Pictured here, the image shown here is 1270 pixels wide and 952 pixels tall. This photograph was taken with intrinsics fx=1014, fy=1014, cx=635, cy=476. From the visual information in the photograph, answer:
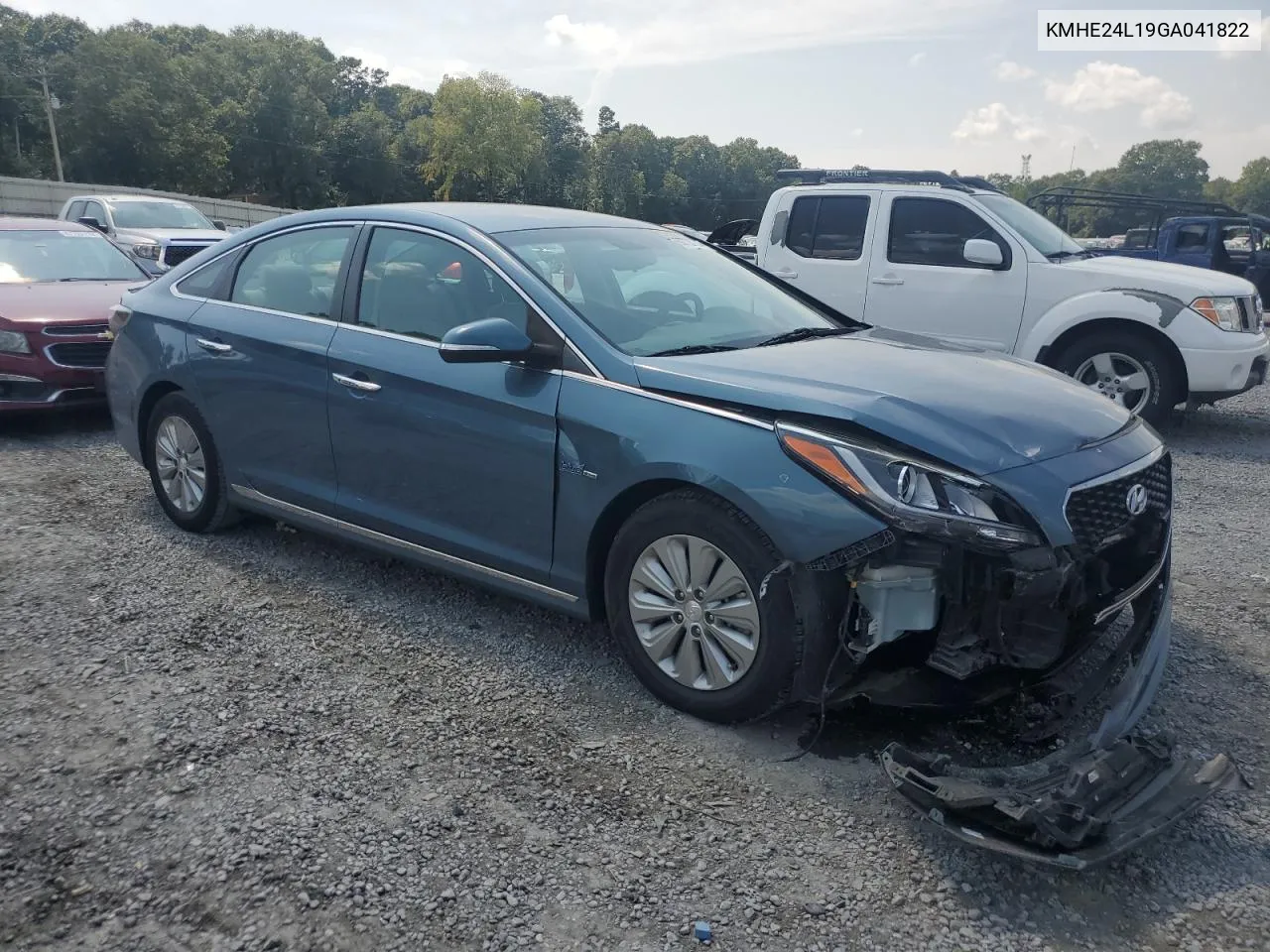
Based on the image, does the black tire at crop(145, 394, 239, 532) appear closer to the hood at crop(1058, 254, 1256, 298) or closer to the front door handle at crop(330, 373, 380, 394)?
the front door handle at crop(330, 373, 380, 394)

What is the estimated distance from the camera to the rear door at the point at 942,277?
812cm

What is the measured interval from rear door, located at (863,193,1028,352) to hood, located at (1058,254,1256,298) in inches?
18.9

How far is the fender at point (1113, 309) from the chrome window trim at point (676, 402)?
558 centimetres

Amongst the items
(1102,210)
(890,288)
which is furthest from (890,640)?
(1102,210)

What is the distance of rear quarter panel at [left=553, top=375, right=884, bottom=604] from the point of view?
298cm

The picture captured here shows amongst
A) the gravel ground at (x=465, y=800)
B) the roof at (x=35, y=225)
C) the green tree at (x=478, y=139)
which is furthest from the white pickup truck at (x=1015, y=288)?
the green tree at (x=478, y=139)

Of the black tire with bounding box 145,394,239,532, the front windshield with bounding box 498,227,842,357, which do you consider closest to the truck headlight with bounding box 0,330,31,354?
the black tire with bounding box 145,394,239,532

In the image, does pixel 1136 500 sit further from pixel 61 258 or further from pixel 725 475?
pixel 61 258

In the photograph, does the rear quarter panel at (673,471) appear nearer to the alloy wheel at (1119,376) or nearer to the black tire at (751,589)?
the black tire at (751,589)

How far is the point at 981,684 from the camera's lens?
309 cm

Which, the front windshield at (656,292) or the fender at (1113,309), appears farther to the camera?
the fender at (1113,309)

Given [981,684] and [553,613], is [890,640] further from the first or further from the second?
[553,613]

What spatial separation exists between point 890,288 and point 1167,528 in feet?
17.7

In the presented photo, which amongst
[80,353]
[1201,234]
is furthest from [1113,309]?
[1201,234]
